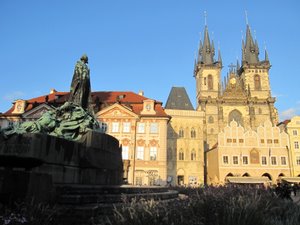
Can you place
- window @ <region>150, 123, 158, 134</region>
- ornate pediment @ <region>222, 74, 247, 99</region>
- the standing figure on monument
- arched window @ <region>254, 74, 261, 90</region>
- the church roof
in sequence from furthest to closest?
1. arched window @ <region>254, 74, 261, 90</region>
2. ornate pediment @ <region>222, 74, 247, 99</region>
3. the church roof
4. window @ <region>150, 123, 158, 134</region>
5. the standing figure on monument

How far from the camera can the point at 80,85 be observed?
10.4 meters

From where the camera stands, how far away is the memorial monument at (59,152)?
5.10 meters

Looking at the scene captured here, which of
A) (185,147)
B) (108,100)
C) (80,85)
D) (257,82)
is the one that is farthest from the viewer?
(257,82)

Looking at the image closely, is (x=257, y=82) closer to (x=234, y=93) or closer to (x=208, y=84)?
(x=234, y=93)

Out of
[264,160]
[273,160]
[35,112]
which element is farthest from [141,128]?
[273,160]

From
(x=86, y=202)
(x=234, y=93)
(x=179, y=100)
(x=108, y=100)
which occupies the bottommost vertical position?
(x=86, y=202)

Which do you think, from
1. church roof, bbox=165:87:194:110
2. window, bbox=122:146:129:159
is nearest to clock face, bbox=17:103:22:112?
window, bbox=122:146:129:159

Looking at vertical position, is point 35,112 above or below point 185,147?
above

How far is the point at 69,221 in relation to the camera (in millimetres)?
4996

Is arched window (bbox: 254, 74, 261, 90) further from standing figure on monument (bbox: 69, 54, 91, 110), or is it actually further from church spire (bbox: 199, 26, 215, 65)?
standing figure on monument (bbox: 69, 54, 91, 110)

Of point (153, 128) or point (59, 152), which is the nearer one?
point (59, 152)

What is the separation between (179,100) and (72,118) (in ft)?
144

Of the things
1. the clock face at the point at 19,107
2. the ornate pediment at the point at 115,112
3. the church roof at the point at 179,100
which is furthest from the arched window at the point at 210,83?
the clock face at the point at 19,107

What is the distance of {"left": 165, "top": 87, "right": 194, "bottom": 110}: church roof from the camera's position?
51156mm
